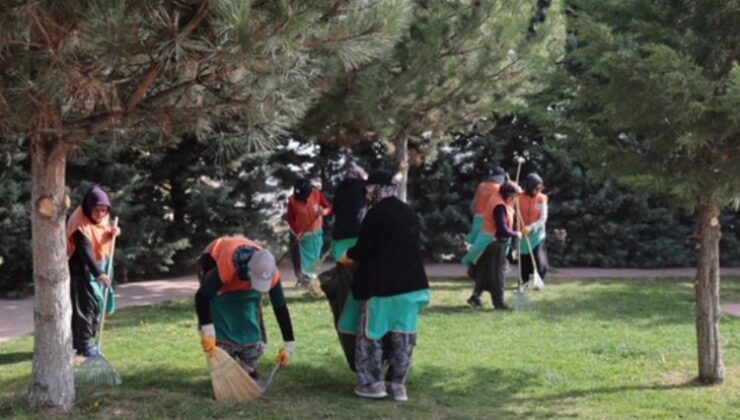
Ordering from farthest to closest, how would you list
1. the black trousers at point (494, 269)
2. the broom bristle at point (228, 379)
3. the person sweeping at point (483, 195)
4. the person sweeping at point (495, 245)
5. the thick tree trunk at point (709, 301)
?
1. the person sweeping at point (483, 195)
2. the black trousers at point (494, 269)
3. the person sweeping at point (495, 245)
4. the thick tree trunk at point (709, 301)
5. the broom bristle at point (228, 379)

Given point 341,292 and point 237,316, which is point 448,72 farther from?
point 237,316

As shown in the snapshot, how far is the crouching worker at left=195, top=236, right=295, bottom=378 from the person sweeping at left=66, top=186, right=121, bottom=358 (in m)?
1.18

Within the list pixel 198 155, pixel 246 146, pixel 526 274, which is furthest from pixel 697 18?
pixel 198 155

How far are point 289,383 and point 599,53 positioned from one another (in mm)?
3294

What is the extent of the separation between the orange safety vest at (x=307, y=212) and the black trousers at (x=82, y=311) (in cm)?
409

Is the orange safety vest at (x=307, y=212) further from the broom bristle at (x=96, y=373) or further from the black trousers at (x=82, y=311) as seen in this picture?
the broom bristle at (x=96, y=373)

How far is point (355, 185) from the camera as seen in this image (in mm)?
9078

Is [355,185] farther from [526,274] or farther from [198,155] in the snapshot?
[198,155]

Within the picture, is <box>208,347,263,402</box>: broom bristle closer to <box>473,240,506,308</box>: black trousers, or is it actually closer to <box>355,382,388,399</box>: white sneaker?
<box>355,382,388,399</box>: white sneaker

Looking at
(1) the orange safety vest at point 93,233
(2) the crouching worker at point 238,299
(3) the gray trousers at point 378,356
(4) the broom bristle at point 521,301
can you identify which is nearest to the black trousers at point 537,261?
(4) the broom bristle at point 521,301

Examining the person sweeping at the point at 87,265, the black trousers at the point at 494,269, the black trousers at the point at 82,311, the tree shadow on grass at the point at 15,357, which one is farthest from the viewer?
the black trousers at the point at 494,269

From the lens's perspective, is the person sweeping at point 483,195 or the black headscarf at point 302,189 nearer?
the person sweeping at point 483,195

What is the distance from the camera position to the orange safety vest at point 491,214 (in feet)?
30.6

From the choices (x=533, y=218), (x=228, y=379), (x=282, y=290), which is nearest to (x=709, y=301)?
(x=282, y=290)
